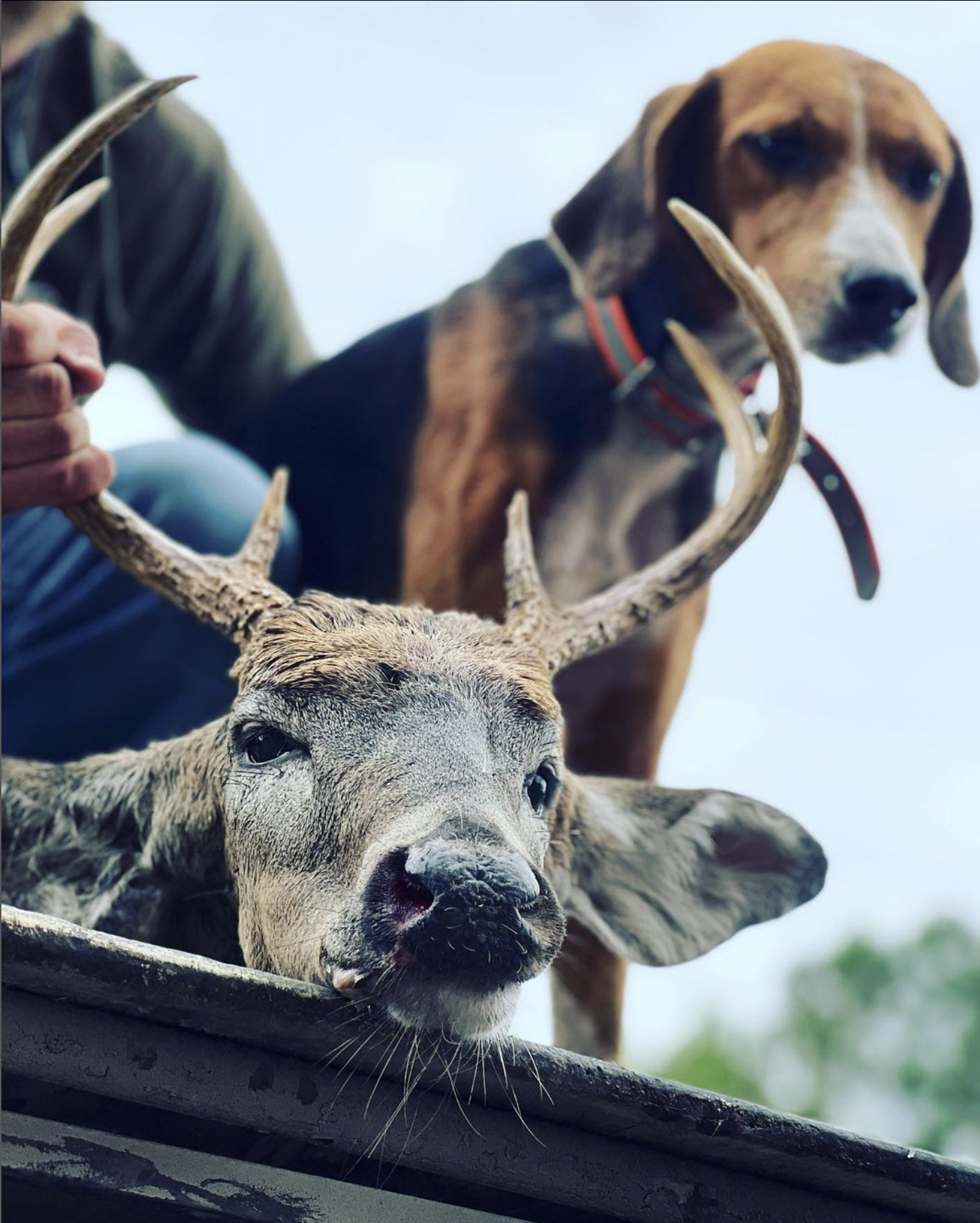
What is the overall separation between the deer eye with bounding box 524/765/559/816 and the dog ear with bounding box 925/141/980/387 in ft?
5.73

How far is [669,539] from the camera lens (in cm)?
359

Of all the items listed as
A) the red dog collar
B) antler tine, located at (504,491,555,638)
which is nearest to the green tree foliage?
the red dog collar

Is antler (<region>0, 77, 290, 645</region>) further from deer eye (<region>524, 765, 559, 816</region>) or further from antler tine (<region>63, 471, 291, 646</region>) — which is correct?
deer eye (<region>524, 765, 559, 816</region>)

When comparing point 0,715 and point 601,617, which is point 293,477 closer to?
point 0,715

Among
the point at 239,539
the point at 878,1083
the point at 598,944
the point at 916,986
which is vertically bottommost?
the point at 916,986

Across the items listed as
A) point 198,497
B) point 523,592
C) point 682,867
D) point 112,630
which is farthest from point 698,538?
point 112,630

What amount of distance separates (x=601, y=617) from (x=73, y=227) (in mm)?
1978

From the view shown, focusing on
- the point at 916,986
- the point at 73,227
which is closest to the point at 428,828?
the point at 73,227

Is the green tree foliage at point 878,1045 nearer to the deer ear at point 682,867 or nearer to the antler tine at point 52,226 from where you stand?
the deer ear at point 682,867

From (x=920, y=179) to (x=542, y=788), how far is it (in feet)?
5.99

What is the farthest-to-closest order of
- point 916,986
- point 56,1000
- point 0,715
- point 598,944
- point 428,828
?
point 916,986 → point 0,715 → point 598,944 → point 428,828 → point 56,1000

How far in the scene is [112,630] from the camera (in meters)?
3.69

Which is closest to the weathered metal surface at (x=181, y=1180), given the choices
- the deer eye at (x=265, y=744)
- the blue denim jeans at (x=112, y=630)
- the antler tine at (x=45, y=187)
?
the deer eye at (x=265, y=744)

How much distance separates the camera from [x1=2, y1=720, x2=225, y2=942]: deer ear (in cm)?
253
